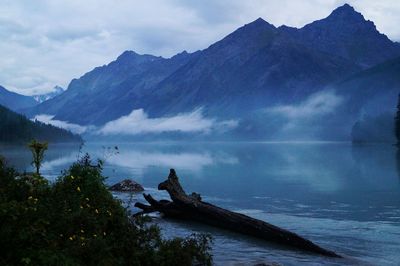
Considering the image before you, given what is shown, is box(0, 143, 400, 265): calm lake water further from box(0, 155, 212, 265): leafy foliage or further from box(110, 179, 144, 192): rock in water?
box(0, 155, 212, 265): leafy foliage

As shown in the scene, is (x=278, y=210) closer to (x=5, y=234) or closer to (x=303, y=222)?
(x=303, y=222)

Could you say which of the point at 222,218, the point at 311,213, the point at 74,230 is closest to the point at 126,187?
the point at 311,213

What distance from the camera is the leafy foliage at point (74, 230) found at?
11.4m

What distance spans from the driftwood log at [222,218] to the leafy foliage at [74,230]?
578 centimetres

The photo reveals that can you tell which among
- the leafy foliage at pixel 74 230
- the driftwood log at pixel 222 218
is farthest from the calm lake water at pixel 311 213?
the leafy foliage at pixel 74 230

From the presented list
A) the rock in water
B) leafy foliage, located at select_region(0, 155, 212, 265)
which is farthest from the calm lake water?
leafy foliage, located at select_region(0, 155, 212, 265)

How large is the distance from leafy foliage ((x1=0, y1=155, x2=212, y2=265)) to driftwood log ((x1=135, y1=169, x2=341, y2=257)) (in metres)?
5.78

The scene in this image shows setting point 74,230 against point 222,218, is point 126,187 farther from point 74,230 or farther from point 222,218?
point 74,230

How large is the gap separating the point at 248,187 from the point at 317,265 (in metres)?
35.6

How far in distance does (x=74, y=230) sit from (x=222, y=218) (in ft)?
39.8

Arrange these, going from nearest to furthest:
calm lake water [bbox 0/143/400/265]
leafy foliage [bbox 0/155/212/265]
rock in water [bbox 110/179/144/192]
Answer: leafy foliage [bbox 0/155/212/265], calm lake water [bbox 0/143/400/265], rock in water [bbox 110/179/144/192]

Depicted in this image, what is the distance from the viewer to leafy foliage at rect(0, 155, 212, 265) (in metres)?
11.4

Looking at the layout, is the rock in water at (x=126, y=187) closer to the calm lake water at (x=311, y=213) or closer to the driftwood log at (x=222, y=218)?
the calm lake water at (x=311, y=213)

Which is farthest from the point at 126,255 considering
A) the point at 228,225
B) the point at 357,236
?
the point at 357,236
